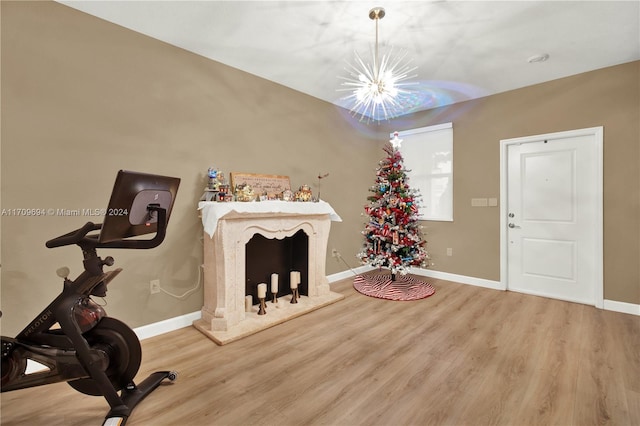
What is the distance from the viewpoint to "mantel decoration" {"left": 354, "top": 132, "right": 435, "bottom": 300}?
3.77 meters

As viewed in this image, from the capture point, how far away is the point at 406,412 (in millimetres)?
1609

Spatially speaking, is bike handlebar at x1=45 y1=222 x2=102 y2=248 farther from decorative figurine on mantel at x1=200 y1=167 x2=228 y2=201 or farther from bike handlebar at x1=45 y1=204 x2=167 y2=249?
decorative figurine on mantel at x1=200 y1=167 x2=228 y2=201

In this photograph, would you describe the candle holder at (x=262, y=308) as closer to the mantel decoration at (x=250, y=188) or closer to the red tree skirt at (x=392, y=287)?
the mantel decoration at (x=250, y=188)

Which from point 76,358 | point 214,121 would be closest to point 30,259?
point 76,358

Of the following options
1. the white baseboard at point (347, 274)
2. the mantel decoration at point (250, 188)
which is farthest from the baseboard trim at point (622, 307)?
the mantel decoration at point (250, 188)

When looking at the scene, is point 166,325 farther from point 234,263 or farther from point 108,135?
point 108,135

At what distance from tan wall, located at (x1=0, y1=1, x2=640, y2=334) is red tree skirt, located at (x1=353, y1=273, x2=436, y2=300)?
502mm

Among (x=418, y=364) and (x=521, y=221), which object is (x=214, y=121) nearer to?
(x=418, y=364)

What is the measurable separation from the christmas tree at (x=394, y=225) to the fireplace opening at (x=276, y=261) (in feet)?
3.05

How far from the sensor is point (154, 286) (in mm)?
2562

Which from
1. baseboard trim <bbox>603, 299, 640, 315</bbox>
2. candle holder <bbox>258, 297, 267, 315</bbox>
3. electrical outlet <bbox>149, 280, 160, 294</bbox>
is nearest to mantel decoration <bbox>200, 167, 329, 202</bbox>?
electrical outlet <bbox>149, 280, 160, 294</bbox>

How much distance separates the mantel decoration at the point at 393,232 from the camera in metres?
3.77

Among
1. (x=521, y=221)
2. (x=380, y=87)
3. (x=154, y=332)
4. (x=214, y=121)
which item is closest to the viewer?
(x=380, y=87)

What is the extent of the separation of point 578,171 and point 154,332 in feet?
15.9
